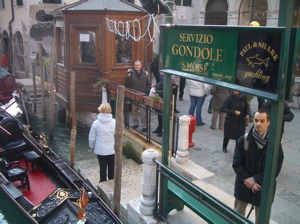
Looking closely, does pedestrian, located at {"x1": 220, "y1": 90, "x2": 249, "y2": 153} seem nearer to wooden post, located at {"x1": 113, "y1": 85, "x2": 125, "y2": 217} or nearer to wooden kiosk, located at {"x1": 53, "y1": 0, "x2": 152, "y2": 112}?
wooden post, located at {"x1": 113, "y1": 85, "x2": 125, "y2": 217}

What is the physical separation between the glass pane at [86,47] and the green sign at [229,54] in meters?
6.15

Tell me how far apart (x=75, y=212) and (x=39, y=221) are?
47cm

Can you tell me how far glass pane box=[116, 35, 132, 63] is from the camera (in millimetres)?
9508

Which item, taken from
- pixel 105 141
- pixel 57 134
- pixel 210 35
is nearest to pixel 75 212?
pixel 105 141

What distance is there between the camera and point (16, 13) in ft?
62.5

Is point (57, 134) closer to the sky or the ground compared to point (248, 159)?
closer to the ground

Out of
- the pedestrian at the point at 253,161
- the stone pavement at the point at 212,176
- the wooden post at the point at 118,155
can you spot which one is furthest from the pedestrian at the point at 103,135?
the pedestrian at the point at 253,161

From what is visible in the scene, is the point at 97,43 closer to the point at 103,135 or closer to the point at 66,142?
the point at 66,142

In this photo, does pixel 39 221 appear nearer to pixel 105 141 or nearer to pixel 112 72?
pixel 105 141

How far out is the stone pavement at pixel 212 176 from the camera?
4.57m

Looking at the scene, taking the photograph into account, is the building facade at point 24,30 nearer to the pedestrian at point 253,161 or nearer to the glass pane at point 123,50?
the glass pane at point 123,50

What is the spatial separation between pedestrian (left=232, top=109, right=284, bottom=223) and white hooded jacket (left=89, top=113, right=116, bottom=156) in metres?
2.86

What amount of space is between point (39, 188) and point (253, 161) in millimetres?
4253

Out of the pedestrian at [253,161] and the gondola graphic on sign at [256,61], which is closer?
the gondola graphic on sign at [256,61]
